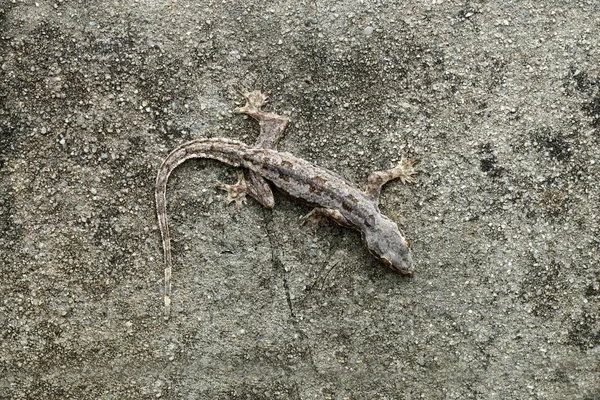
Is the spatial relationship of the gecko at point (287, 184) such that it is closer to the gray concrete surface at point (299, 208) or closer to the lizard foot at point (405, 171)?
the lizard foot at point (405, 171)

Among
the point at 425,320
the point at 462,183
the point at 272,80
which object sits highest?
the point at 272,80

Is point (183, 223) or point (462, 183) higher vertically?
point (462, 183)

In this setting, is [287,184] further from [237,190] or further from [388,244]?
[388,244]

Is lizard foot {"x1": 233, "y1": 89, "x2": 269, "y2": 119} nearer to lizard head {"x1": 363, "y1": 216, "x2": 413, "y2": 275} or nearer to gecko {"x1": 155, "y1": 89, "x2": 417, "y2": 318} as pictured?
gecko {"x1": 155, "y1": 89, "x2": 417, "y2": 318}

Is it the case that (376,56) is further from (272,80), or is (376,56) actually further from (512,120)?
(512,120)

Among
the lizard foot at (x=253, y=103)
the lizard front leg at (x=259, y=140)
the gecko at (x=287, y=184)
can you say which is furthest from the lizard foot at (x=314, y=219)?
the lizard foot at (x=253, y=103)

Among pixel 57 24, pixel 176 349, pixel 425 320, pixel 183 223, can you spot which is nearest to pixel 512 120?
pixel 425 320
